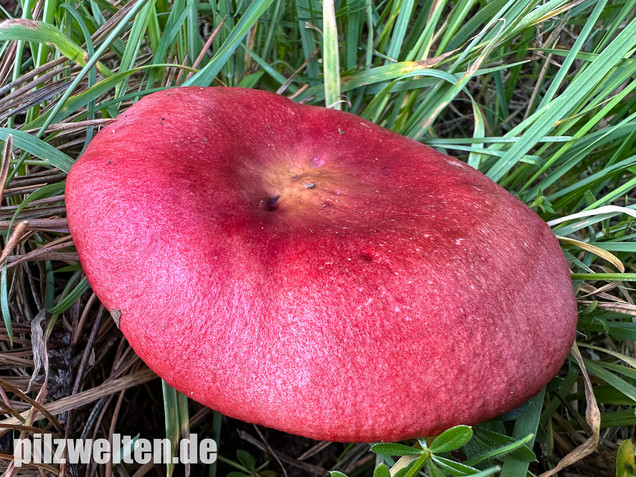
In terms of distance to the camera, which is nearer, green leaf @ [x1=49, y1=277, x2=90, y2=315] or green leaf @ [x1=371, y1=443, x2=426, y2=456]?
green leaf @ [x1=371, y1=443, x2=426, y2=456]

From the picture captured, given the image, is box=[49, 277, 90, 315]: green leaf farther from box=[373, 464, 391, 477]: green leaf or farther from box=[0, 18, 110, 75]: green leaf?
box=[373, 464, 391, 477]: green leaf

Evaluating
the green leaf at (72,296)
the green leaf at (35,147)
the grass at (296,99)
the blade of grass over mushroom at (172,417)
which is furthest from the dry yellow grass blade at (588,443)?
the green leaf at (35,147)

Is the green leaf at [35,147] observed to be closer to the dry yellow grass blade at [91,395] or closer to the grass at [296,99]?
the grass at [296,99]

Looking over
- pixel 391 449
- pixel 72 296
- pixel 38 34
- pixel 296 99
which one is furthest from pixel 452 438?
pixel 296 99

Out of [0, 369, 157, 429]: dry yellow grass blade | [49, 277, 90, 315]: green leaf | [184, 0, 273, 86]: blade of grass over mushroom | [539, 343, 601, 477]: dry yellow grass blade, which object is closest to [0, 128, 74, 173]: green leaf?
[49, 277, 90, 315]: green leaf

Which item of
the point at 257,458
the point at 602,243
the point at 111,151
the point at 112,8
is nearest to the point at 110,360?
the point at 257,458

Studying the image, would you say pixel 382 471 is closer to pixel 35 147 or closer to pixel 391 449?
pixel 391 449
